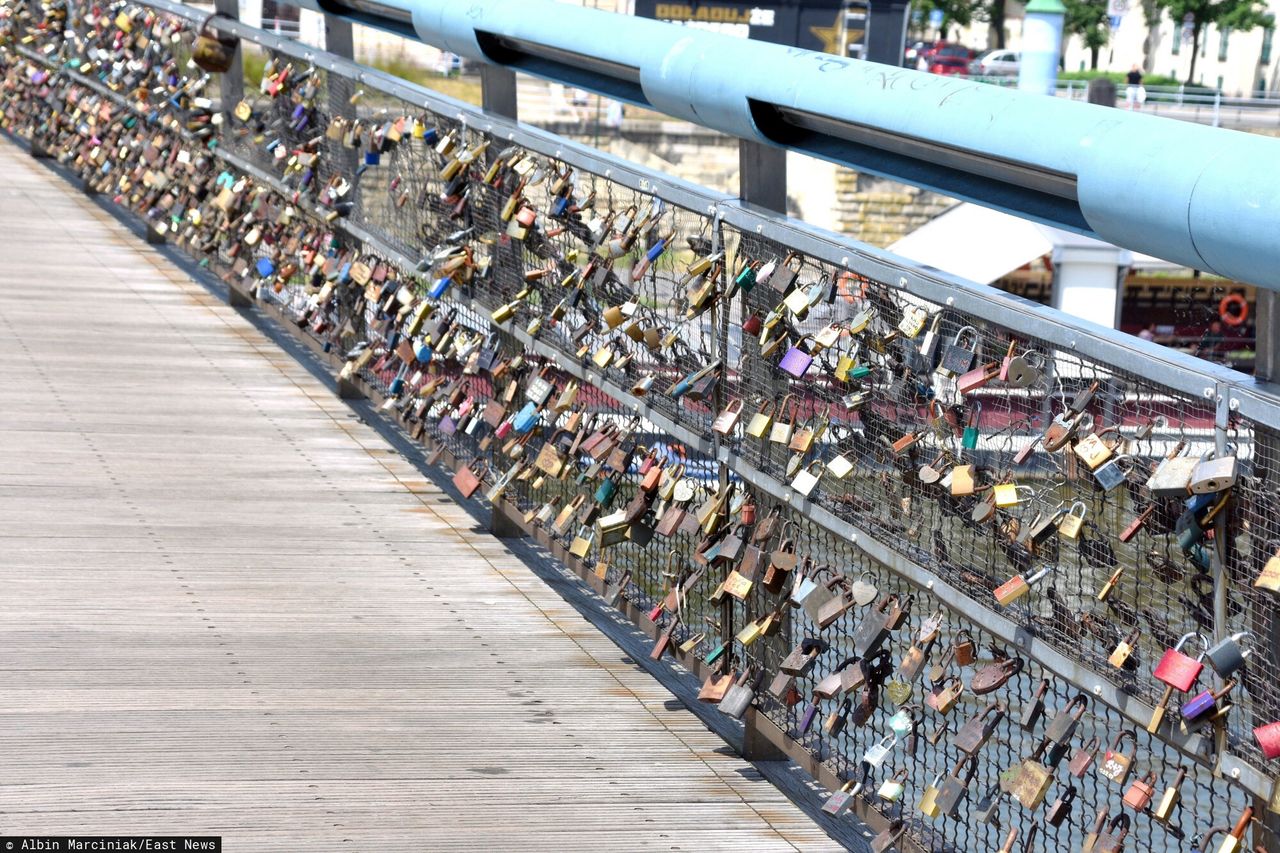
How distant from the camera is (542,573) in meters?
4.32

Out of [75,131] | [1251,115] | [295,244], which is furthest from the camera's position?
[1251,115]

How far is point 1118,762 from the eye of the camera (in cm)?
223

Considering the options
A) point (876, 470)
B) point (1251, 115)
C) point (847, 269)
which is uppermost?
point (847, 269)

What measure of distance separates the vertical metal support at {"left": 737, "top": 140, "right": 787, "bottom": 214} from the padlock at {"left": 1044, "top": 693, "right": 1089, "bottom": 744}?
1.20 m

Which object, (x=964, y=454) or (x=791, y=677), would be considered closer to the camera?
(x=964, y=454)

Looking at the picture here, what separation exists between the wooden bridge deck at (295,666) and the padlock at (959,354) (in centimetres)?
92

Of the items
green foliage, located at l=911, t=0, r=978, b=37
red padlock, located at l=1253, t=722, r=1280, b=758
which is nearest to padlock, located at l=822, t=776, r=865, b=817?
red padlock, located at l=1253, t=722, r=1280, b=758

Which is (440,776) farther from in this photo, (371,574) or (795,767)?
(371,574)

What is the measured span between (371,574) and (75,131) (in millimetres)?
6785

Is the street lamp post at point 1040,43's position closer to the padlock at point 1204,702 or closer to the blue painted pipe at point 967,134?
the blue painted pipe at point 967,134

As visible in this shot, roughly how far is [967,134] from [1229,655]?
82 centimetres

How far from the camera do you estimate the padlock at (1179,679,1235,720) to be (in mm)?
2051

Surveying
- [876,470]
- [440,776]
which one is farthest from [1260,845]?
[440,776]

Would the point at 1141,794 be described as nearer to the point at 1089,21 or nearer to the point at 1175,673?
the point at 1175,673
